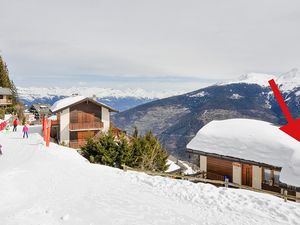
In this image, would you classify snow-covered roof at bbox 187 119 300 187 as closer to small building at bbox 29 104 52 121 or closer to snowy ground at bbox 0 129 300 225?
snowy ground at bbox 0 129 300 225

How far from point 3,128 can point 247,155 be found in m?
35.9

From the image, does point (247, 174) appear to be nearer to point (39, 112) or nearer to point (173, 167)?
point (173, 167)

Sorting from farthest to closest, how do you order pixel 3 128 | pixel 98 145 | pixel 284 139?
pixel 3 128 < pixel 98 145 < pixel 284 139

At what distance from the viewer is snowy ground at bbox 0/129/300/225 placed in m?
10.3

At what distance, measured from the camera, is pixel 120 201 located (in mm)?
12328

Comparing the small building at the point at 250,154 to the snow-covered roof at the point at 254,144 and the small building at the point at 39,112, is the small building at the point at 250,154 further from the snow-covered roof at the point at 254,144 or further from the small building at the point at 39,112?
the small building at the point at 39,112

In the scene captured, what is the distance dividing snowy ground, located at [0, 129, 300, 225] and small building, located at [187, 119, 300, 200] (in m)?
4.29

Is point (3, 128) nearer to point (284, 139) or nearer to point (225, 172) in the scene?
point (225, 172)

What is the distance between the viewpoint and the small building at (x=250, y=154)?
1714cm

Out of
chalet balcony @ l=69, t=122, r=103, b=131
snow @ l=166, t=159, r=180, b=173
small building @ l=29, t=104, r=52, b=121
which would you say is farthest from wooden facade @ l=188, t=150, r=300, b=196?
small building @ l=29, t=104, r=52, b=121

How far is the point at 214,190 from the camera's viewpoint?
1359 cm

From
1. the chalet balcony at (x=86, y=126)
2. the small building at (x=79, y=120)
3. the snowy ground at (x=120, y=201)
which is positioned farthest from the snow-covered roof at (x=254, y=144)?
the small building at (x=79, y=120)

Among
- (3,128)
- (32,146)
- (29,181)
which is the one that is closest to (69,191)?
(29,181)

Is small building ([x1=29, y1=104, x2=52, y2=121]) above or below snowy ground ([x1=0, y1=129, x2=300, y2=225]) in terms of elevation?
above
